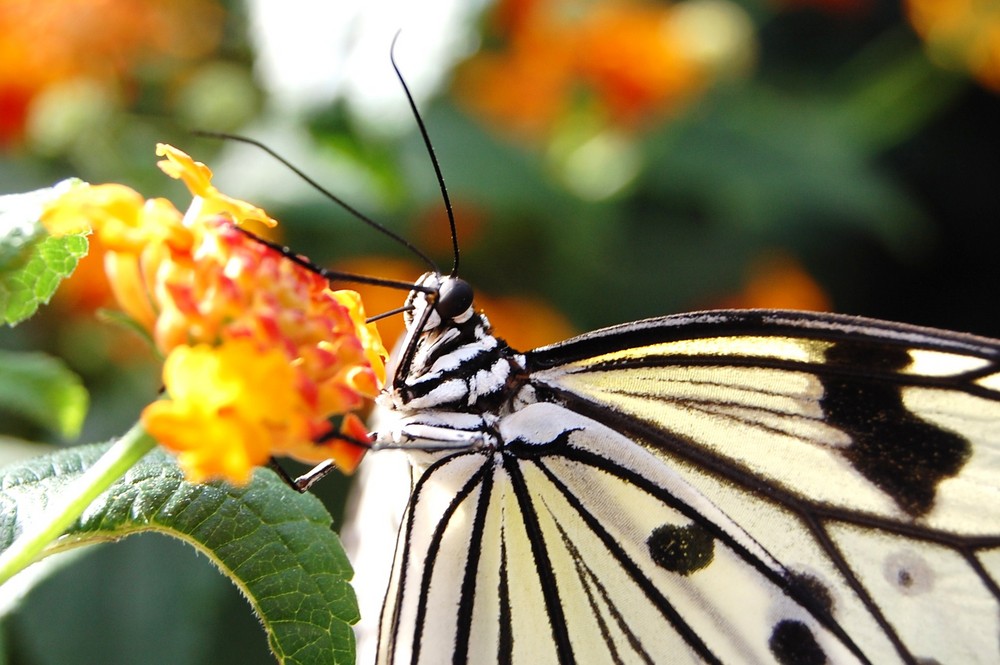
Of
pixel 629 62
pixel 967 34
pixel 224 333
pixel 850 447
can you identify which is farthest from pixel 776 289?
pixel 224 333

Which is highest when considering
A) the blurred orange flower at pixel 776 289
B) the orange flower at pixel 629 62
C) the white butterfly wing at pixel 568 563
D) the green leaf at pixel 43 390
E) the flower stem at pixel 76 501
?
the orange flower at pixel 629 62

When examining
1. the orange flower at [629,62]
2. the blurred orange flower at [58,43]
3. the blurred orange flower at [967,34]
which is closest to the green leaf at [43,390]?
the blurred orange flower at [58,43]

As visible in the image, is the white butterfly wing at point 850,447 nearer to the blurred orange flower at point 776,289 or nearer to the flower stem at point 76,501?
the flower stem at point 76,501

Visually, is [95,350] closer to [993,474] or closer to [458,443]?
[458,443]

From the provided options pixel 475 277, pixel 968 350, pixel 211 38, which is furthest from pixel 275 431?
pixel 211 38

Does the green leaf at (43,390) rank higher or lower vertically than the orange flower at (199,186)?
higher

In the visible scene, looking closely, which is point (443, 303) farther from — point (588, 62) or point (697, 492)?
point (588, 62)

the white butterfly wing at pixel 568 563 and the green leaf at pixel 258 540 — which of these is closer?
the green leaf at pixel 258 540
